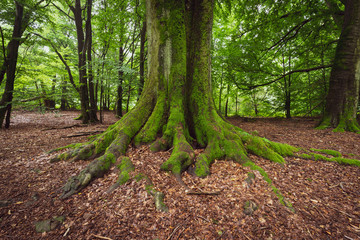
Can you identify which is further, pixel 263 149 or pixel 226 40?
pixel 226 40

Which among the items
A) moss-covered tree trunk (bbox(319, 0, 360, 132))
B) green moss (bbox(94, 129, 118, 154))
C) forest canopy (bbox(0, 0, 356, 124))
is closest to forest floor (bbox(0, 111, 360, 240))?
green moss (bbox(94, 129, 118, 154))

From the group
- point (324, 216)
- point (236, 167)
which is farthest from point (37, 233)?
point (324, 216)

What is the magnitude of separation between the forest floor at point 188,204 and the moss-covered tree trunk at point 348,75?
4.37 m

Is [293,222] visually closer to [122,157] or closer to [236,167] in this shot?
[236,167]

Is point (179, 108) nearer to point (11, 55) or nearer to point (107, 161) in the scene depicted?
point (107, 161)

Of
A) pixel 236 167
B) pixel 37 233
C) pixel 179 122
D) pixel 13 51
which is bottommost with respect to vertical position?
pixel 37 233

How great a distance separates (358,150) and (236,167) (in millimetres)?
4053

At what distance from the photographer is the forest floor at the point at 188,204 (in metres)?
1.84

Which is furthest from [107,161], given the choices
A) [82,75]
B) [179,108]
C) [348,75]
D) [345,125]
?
[348,75]

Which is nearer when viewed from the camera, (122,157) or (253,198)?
(253,198)

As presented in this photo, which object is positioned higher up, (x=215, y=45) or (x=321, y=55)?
(x=215, y=45)

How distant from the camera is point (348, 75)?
614 centimetres

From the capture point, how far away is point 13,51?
23.6 ft

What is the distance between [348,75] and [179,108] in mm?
7513
